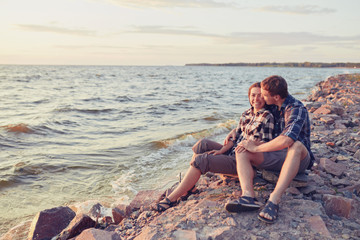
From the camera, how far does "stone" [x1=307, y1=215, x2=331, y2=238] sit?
305cm

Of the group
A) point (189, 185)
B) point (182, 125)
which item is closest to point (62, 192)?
point (189, 185)

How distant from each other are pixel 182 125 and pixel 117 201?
287 inches

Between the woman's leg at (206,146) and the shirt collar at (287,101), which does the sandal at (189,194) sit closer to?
the woman's leg at (206,146)

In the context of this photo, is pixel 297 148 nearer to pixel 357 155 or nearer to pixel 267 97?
pixel 267 97

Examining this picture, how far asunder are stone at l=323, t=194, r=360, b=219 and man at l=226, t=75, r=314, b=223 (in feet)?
1.61

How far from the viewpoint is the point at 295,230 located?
10.3 ft

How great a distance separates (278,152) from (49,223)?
3.13 meters

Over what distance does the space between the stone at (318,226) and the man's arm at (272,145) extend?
818mm

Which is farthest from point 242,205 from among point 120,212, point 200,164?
point 120,212

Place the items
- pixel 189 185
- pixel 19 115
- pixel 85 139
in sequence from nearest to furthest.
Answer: pixel 189 185, pixel 85 139, pixel 19 115

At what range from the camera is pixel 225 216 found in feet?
11.4

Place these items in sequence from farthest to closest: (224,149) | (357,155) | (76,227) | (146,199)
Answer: (357,155)
(146,199)
(224,149)
(76,227)

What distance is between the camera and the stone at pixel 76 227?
12.8 ft

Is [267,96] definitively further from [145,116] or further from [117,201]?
[145,116]
